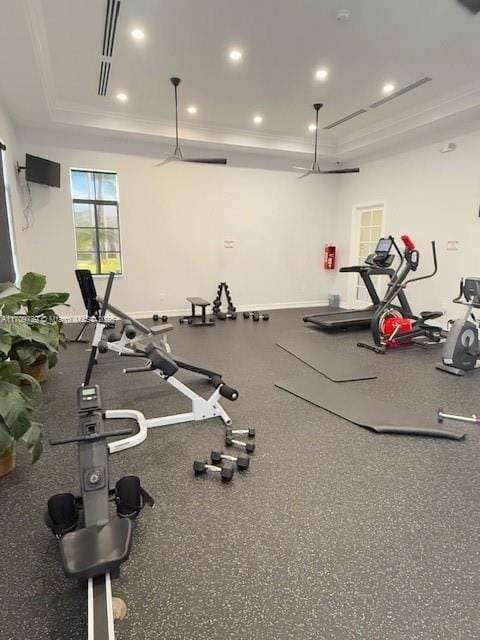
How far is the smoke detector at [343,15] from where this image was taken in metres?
3.37

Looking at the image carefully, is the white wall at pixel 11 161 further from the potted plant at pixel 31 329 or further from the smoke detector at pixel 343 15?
the smoke detector at pixel 343 15

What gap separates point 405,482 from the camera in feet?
6.88

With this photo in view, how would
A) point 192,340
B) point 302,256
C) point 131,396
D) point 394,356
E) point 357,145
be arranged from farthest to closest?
point 302,256, point 357,145, point 192,340, point 394,356, point 131,396

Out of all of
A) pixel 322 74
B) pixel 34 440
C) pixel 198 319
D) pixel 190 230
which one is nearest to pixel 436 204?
pixel 322 74

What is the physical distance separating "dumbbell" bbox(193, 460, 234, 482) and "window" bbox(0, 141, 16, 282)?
344 centimetres

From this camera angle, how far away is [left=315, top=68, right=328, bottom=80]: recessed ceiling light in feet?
15.0

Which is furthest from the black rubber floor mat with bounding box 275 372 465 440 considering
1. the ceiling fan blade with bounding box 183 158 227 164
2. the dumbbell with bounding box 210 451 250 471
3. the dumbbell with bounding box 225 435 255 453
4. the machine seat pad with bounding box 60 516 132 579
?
the ceiling fan blade with bounding box 183 158 227 164

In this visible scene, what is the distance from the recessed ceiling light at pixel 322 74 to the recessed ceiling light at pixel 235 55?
1071 millimetres

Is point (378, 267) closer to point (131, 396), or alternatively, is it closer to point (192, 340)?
point (192, 340)

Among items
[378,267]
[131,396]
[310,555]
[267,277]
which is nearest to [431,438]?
[310,555]

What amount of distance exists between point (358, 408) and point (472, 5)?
151 inches

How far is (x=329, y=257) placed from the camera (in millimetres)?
8625

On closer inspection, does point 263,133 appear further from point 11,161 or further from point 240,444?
point 240,444

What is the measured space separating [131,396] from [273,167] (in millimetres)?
6380
